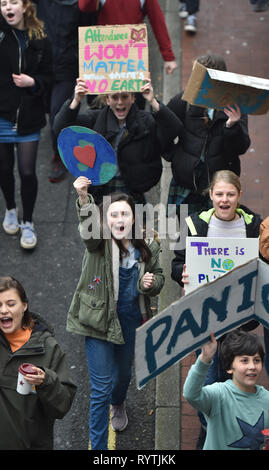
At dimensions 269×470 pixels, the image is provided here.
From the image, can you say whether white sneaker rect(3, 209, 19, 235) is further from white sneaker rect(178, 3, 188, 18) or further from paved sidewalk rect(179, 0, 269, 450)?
white sneaker rect(178, 3, 188, 18)

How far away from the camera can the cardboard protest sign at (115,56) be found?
18.3ft

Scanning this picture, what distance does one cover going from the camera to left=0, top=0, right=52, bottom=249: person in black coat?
20.6ft

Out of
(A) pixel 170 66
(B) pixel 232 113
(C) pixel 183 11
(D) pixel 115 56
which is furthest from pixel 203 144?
(C) pixel 183 11

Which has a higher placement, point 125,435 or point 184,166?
point 184,166

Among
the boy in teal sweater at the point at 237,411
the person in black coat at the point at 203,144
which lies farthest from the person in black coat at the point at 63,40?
the boy in teal sweater at the point at 237,411

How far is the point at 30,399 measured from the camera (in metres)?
4.07

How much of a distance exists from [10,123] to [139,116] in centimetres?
139

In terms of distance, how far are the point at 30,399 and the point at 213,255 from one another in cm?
132

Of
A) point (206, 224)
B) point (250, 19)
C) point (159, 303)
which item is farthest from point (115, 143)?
point (250, 19)

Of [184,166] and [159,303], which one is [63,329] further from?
[184,166]

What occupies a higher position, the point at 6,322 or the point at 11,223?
the point at 11,223

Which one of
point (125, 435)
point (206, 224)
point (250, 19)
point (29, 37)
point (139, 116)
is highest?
point (250, 19)

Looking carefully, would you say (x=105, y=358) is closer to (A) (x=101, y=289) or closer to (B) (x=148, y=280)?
(A) (x=101, y=289)

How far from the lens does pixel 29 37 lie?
6.34 m
